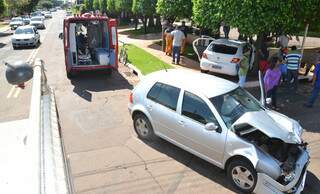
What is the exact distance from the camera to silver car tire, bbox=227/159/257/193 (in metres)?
6.14

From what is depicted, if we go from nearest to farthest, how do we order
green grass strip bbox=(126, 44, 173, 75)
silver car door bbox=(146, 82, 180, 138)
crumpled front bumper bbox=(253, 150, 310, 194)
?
crumpled front bumper bbox=(253, 150, 310, 194) < silver car door bbox=(146, 82, 180, 138) < green grass strip bbox=(126, 44, 173, 75)

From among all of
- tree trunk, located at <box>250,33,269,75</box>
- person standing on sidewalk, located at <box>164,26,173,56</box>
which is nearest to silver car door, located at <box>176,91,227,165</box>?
tree trunk, located at <box>250,33,269,75</box>

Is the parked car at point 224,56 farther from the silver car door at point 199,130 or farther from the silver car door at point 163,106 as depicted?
the silver car door at point 199,130

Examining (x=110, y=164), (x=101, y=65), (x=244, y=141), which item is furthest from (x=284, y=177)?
(x=101, y=65)

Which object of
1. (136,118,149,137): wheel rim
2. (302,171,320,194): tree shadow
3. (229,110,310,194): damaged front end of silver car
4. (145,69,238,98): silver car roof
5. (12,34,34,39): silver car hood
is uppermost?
(145,69,238,98): silver car roof

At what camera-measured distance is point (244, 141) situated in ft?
20.7

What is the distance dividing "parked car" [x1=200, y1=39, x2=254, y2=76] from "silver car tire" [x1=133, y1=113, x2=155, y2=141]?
20.6 ft

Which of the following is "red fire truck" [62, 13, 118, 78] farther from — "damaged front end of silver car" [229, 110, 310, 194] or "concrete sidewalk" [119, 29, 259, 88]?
"damaged front end of silver car" [229, 110, 310, 194]

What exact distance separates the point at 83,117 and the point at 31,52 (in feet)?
48.9

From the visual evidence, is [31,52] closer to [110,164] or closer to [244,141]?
[110,164]

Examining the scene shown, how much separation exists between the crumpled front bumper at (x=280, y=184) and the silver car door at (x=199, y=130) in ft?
3.17

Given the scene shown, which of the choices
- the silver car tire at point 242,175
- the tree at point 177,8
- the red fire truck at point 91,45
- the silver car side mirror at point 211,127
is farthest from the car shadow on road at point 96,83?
the silver car tire at point 242,175

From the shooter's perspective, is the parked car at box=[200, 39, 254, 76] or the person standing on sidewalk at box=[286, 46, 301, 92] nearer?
the person standing on sidewalk at box=[286, 46, 301, 92]

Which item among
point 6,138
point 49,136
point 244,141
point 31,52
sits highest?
point 49,136
